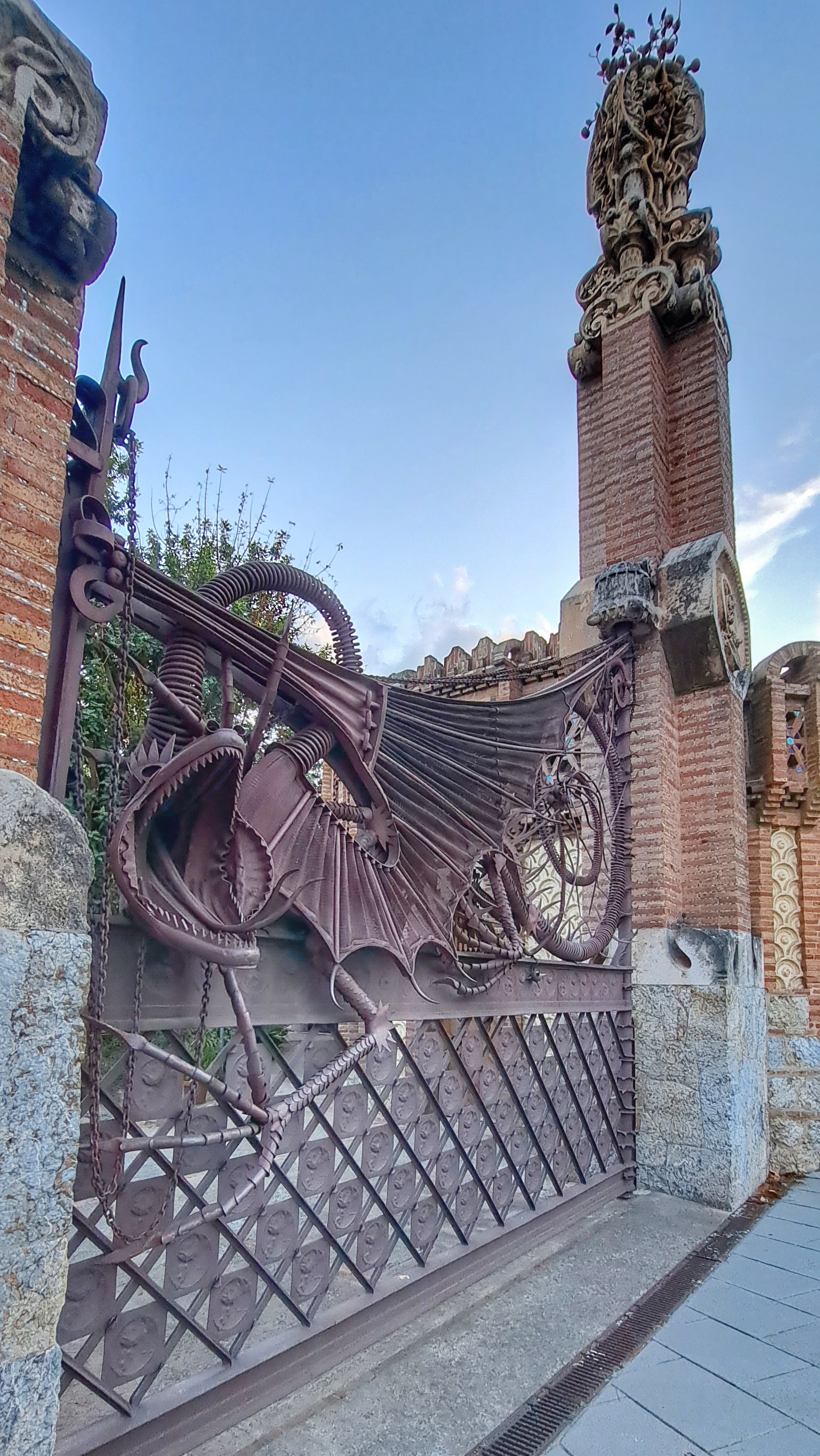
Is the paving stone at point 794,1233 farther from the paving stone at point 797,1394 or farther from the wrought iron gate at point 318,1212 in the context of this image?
the paving stone at point 797,1394

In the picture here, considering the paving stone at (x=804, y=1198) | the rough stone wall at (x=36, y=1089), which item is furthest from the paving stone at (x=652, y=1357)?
the paving stone at (x=804, y=1198)

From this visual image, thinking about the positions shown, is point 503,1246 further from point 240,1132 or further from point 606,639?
point 606,639

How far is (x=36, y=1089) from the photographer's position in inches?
57.2

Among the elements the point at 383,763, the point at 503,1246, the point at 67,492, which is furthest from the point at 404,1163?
the point at 67,492

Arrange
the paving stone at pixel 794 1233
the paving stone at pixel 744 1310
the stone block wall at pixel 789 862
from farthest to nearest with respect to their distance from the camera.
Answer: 1. the stone block wall at pixel 789 862
2. the paving stone at pixel 794 1233
3. the paving stone at pixel 744 1310

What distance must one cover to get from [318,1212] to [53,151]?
2907mm

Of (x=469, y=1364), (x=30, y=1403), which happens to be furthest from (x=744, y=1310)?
(x=30, y=1403)

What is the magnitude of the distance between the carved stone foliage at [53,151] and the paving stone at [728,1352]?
148 inches

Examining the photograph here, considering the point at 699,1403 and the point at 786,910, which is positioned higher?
the point at 786,910

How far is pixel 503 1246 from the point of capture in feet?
11.1

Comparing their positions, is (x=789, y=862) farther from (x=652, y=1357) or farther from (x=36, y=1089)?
(x=36, y=1089)

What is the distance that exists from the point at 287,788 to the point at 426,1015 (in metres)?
1.20

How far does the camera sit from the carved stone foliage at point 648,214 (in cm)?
588

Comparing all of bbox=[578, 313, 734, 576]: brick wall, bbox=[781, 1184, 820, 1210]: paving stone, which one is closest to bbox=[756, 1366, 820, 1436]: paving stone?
bbox=[781, 1184, 820, 1210]: paving stone
